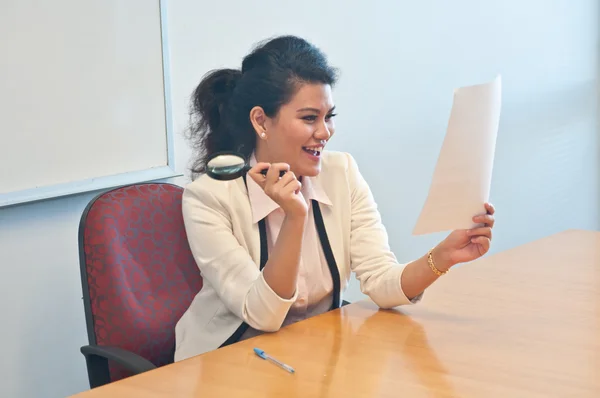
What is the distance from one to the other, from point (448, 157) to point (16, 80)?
1.14 metres

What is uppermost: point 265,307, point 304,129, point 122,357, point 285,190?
point 304,129

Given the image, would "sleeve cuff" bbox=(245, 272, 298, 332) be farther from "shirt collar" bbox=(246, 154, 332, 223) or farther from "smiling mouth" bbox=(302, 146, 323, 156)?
"smiling mouth" bbox=(302, 146, 323, 156)

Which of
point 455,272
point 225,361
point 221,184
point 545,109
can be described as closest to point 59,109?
point 221,184

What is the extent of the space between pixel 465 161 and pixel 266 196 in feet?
1.72

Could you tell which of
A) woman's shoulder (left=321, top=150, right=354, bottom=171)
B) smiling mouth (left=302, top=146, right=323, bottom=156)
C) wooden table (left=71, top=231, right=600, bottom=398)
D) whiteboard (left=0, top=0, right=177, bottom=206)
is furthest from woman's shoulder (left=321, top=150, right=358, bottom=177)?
whiteboard (left=0, top=0, right=177, bottom=206)

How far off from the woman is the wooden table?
0.10m

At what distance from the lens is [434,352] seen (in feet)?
4.58

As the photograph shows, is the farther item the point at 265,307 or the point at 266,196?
the point at 266,196

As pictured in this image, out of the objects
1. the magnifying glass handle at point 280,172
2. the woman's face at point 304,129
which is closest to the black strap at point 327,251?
the woman's face at point 304,129

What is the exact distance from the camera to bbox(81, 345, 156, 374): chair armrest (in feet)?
5.03

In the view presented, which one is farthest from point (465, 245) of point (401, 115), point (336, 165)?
point (401, 115)

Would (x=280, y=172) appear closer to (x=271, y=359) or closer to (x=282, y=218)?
(x=282, y=218)

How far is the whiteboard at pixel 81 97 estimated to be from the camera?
1.93 metres

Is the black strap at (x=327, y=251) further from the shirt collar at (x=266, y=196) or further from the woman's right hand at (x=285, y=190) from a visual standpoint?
the woman's right hand at (x=285, y=190)
